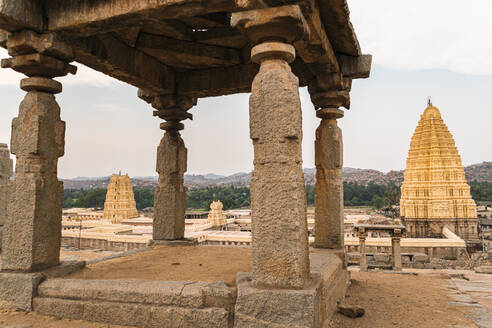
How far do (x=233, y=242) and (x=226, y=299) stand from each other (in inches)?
690

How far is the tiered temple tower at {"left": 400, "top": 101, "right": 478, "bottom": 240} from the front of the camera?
100 ft

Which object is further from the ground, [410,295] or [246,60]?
[246,60]

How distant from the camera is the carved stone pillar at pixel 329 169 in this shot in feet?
18.9

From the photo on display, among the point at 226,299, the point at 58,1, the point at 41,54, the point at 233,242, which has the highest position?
the point at 58,1

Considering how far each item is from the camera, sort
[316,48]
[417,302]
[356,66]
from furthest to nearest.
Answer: [356,66]
[417,302]
[316,48]

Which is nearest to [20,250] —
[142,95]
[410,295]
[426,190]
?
[142,95]

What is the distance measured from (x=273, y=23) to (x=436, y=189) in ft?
107

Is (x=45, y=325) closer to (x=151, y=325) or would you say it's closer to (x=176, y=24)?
(x=151, y=325)

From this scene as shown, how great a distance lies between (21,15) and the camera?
13.9ft

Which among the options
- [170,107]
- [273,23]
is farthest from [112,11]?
[170,107]

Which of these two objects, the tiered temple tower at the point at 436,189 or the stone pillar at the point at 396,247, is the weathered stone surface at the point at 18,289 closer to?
the stone pillar at the point at 396,247

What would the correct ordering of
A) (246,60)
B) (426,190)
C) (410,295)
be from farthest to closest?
1. (426,190)
2. (246,60)
3. (410,295)

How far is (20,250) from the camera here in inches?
170

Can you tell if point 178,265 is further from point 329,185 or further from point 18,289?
point 329,185
